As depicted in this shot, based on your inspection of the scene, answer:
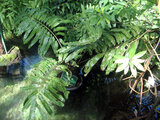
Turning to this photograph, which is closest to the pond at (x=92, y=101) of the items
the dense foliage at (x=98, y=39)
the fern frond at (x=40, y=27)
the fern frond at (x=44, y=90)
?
the dense foliage at (x=98, y=39)

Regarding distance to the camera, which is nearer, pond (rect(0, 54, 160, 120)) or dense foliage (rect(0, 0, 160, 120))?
dense foliage (rect(0, 0, 160, 120))

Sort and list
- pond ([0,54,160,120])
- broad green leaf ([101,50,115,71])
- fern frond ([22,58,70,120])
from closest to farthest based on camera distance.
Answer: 1. fern frond ([22,58,70,120])
2. broad green leaf ([101,50,115,71])
3. pond ([0,54,160,120])

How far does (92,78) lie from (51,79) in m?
0.78

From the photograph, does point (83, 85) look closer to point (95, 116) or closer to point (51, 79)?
point (95, 116)

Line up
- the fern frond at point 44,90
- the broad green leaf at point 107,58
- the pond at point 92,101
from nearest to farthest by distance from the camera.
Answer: the fern frond at point 44,90, the broad green leaf at point 107,58, the pond at point 92,101

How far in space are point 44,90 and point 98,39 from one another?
26.3 inches

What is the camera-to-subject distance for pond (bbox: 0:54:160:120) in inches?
48.0

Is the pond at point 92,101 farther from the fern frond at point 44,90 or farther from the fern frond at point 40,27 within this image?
the fern frond at point 40,27

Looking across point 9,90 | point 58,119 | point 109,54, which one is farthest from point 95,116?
point 9,90

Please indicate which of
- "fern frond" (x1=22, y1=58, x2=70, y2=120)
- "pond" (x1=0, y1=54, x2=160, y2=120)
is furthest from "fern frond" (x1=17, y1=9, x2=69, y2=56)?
"pond" (x1=0, y1=54, x2=160, y2=120)

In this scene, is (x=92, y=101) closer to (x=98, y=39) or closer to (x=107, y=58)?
(x=107, y=58)

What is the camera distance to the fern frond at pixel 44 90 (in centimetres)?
79

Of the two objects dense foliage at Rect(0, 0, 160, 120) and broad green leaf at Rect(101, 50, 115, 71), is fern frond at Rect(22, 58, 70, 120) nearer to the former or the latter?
dense foliage at Rect(0, 0, 160, 120)

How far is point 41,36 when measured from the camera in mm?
1275
